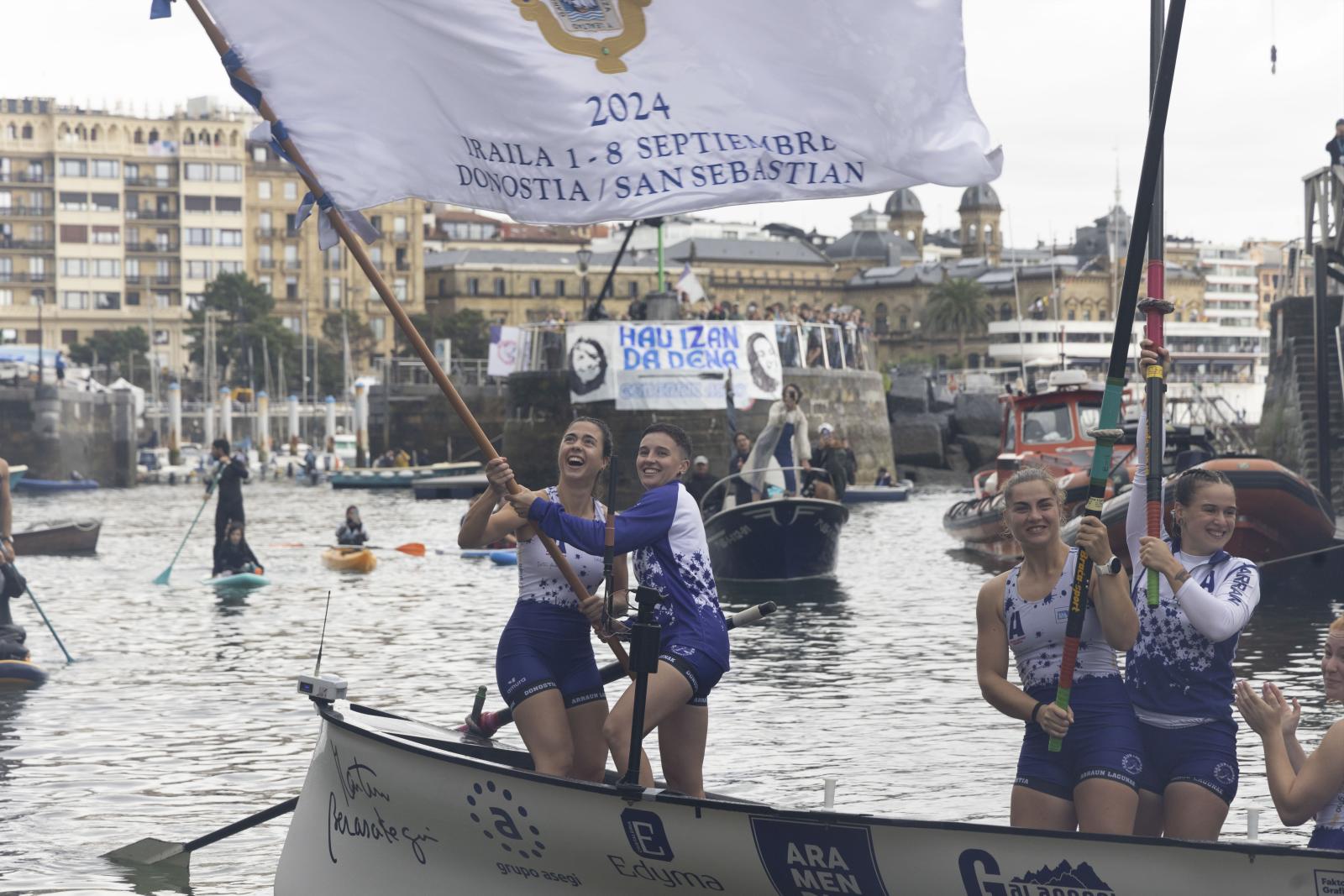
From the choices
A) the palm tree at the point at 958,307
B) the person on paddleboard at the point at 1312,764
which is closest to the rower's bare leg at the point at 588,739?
the person on paddleboard at the point at 1312,764

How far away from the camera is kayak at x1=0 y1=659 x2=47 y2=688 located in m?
16.1

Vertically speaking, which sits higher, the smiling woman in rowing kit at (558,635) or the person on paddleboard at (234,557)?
the smiling woman in rowing kit at (558,635)

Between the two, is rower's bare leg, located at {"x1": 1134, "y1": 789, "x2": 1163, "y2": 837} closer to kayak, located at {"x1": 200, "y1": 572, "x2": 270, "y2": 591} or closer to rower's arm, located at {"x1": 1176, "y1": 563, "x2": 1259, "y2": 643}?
rower's arm, located at {"x1": 1176, "y1": 563, "x2": 1259, "y2": 643}

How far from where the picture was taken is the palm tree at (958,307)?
17812 centimetres

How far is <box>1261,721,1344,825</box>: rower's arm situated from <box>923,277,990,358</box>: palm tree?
567 feet

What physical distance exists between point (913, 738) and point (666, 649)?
6.45 meters

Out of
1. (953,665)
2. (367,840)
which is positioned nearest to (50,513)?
(953,665)

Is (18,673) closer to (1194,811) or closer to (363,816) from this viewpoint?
(363,816)

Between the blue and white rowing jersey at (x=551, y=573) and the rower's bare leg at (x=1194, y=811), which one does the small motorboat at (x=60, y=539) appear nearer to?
the blue and white rowing jersey at (x=551, y=573)

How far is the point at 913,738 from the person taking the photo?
13562 millimetres

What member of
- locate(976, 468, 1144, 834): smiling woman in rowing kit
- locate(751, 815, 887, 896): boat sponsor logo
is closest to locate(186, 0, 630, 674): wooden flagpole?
locate(751, 815, 887, 896): boat sponsor logo

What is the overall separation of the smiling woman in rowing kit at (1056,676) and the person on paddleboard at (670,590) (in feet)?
3.73

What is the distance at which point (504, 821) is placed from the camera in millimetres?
7586

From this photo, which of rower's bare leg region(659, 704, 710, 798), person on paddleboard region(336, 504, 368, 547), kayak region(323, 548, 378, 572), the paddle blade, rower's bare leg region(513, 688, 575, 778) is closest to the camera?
rower's bare leg region(659, 704, 710, 798)
